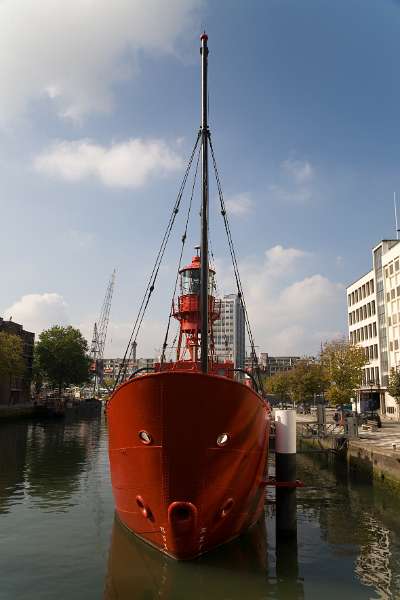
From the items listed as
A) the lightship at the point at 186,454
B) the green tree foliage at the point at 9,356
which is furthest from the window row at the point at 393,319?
the lightship at the point at 186,454

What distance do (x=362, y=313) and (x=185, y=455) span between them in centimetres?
6052

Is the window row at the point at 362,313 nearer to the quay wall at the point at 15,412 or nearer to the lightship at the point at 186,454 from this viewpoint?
the quay wall at the point at 15,412

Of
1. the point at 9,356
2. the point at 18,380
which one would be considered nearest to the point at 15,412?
the point at 9,356

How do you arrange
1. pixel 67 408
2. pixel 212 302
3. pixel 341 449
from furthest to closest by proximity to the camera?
pixel 67 408, pixel 341 449, pixel 212 302

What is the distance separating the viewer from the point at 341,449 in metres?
28.1

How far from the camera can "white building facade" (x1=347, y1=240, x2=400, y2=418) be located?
55091 millimetres

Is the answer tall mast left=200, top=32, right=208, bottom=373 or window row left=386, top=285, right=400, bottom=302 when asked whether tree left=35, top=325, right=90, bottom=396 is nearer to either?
window row left=386, top=285, right=400, bottom=302

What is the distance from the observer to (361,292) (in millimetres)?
67438

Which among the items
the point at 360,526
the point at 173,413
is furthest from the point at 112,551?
the point at 360,526

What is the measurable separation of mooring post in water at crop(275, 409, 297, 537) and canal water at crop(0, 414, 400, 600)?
1.83 feet

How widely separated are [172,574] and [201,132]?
39.9 ft

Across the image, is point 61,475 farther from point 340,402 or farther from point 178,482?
point 340,402

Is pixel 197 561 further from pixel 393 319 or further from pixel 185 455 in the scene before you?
pixel 393 319

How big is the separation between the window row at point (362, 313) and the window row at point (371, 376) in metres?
7.23
